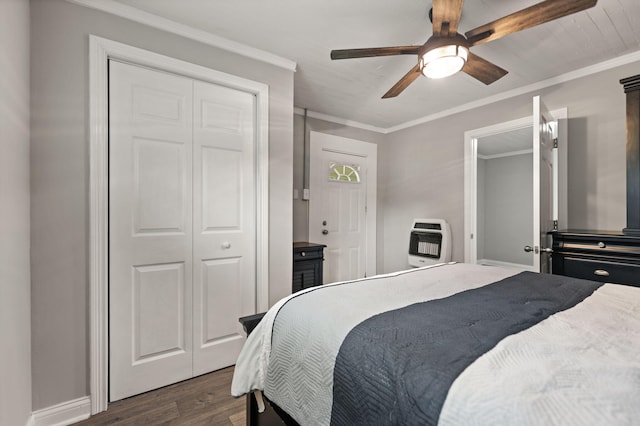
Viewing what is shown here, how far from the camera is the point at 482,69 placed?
1.94m

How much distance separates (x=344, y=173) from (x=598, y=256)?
2.63 m

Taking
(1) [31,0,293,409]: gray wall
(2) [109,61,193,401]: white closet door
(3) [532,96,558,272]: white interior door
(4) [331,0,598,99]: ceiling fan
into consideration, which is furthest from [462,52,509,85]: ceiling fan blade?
(1) [31,0,293,409]: gray wall

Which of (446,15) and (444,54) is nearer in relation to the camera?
(446,15)

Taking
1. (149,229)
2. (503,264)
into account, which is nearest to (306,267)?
(149,229)

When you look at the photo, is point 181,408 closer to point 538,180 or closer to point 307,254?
point 307,254

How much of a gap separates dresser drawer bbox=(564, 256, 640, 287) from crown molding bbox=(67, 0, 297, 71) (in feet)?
8.82

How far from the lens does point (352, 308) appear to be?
108cm

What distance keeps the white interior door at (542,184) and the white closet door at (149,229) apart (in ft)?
8.44

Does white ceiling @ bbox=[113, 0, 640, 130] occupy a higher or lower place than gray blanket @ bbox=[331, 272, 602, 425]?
higher

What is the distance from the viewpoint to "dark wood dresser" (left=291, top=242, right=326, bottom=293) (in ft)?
9.18

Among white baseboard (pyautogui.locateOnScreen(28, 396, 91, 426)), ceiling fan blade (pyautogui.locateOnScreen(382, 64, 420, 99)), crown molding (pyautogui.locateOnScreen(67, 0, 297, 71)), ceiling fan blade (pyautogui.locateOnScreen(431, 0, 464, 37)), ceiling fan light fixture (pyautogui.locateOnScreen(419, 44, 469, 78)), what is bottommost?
white baseboard (pyautogui.locateOnScreen(28, 396, 91, 426))

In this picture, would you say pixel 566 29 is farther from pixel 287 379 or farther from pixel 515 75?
pixel 287 379

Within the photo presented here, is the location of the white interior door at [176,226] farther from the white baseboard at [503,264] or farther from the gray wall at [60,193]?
the white baseboard at [503,264]

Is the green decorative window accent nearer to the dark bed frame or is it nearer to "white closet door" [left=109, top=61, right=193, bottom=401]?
"white closet door" [left=109, top=61, right=193, bottom=401]
